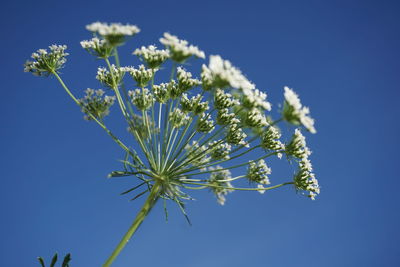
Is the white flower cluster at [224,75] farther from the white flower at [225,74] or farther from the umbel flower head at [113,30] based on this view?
the umbel flower head at [113,30]

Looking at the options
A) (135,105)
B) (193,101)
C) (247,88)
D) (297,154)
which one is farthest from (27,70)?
(297,154)

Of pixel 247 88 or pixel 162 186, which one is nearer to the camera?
pixel 247 88

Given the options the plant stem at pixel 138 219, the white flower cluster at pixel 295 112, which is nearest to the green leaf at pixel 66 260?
the plant stem at pixel 138 219

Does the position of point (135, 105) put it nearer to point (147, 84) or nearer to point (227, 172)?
point (147, 84)

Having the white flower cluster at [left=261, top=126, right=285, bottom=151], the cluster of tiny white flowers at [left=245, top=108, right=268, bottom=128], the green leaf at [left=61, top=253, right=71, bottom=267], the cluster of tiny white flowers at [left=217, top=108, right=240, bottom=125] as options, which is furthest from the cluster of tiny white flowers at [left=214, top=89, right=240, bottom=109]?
the green leaf at [left=61, top=253, right=71, bottom=267]

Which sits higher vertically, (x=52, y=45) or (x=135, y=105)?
(x=52, y=45)

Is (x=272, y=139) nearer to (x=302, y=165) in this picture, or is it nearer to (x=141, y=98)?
(x=302, y=165)

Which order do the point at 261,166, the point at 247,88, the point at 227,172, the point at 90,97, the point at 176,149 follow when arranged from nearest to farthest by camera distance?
the point at 247,88, the point at 176,149, the point at 90,97, the point at 261,166, the point at 227,172

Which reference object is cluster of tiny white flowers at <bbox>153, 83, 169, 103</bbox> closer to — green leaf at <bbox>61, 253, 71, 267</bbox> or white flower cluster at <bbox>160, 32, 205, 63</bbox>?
white flower cluster at <bbox>160, 32, 205, 63</bbox>
